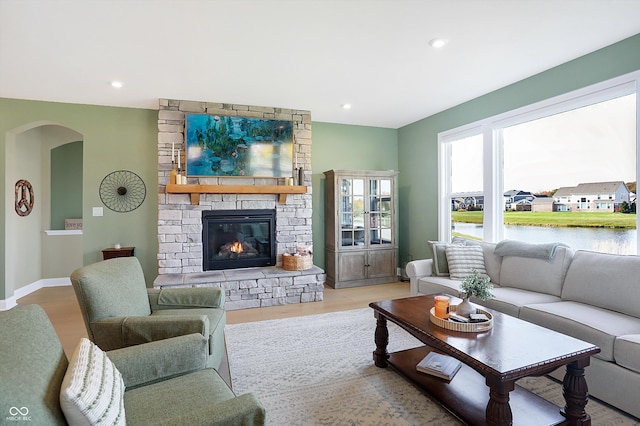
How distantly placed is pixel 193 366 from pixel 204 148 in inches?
128

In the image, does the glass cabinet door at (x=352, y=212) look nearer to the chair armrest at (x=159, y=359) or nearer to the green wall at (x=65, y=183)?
the chair armrest at (x=159, y=359)

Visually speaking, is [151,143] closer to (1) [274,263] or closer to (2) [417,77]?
(1) [274,263]

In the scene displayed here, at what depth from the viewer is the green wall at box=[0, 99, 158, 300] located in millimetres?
4053

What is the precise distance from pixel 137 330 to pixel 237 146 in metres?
2.99

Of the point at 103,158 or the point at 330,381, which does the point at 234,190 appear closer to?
the point at 103,158

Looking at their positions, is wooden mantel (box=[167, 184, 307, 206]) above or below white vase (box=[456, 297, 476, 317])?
above

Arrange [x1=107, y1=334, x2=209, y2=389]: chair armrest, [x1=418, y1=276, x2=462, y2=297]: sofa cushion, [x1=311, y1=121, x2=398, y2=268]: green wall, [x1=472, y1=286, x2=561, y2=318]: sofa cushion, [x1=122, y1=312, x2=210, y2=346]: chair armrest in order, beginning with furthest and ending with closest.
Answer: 1. [x1=311, y1=121, x2=398, y2=268]: green wall
2. [x1=418, y1=276, x2=462, y2=297]: sofa cushion
3. [x1=472, y1=286, x2=561, y2=318]: sofa cushion
4. [x1=122, y1=312, x2=210, y2=346]: chair armrest
5. [x1=107, y1=334, x2=209, y2=389]: chair armrest

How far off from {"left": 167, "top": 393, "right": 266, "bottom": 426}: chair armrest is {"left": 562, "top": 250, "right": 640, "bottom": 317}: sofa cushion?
270 centimetres

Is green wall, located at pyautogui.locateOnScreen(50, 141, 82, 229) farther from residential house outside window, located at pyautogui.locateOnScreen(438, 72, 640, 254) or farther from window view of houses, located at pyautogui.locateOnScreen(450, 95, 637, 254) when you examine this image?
window view of houses, located at pyautogui.locateOnScreen(450, 95, 637, 254)

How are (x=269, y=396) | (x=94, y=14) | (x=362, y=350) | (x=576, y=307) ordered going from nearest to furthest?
(x=269, y=396) → (x=94, y=14) → (x=576, y=307) → (x=362, y=350)

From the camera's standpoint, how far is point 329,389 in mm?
2213

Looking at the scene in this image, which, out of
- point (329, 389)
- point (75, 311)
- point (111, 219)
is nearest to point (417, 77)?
point (329, 389)

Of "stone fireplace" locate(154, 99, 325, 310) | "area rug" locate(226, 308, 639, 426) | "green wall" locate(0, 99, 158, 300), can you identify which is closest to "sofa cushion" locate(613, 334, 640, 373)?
"area rug" locate(226, 308, 639, 426)

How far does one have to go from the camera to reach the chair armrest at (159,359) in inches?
57.9
